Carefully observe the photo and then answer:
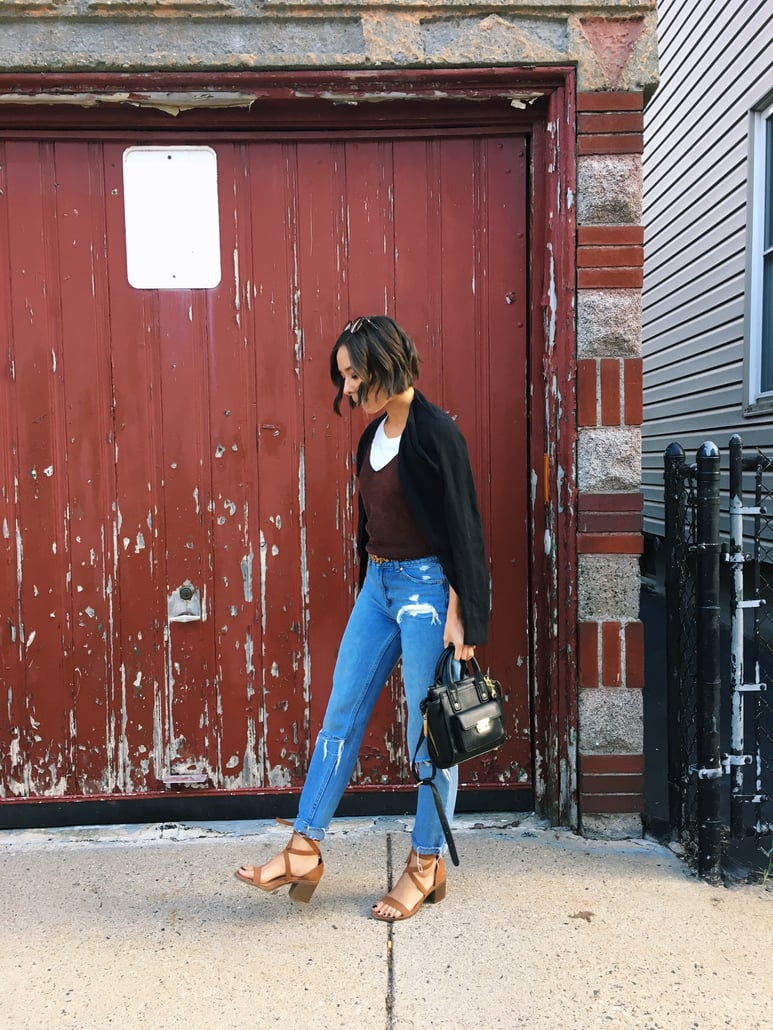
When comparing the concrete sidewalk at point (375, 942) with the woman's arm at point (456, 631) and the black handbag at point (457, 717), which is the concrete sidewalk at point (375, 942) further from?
the woman's arm at point (456, 631)

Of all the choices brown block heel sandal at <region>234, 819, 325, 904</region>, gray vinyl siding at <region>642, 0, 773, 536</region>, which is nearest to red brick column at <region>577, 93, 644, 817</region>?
brown block heel sandal at <region>234, 819, 325, 904</region>

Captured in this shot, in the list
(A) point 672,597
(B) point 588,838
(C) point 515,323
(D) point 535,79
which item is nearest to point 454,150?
(D) point 535,79

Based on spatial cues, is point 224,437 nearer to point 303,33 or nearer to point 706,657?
point 303,33

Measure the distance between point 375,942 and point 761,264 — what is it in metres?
5.48

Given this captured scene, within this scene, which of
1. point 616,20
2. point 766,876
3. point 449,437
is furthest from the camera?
point 616,20

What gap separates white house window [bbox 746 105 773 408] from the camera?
18.9 ft

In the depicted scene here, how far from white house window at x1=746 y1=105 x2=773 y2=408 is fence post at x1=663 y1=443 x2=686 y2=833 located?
319 centimetres

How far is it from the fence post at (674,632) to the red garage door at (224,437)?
571mm

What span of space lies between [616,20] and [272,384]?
6.18ft

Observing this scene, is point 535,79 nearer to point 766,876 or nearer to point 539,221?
point 539,221

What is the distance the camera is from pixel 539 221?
314cm

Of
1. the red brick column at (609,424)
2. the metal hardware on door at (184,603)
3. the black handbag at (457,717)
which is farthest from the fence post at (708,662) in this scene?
the metal hardware on door at (184,603)

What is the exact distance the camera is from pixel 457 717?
228 centimetres

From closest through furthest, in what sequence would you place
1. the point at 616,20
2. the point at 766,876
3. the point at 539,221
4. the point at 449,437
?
the point at 449,437
the point at 766,876
the point at 616,20
the point at 539,221
